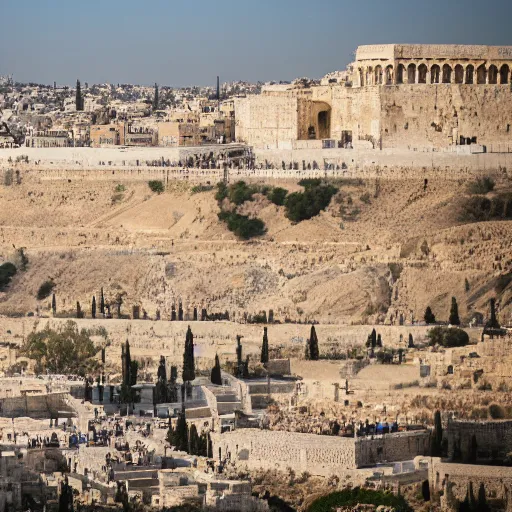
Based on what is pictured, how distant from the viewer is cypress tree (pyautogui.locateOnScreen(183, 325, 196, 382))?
186ft

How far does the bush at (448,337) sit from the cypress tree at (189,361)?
5.05 meters

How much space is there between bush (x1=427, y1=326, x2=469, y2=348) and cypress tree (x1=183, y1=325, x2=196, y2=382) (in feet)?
16.6

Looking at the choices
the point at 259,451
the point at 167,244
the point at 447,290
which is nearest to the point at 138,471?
the point at 259,451

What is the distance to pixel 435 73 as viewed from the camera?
76.9m

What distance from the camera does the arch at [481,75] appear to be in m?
76.8

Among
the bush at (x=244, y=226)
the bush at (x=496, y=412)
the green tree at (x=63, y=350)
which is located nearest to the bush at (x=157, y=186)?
the bush at (x=244, y=226)

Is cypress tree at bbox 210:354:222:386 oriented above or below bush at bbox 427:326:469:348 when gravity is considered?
below

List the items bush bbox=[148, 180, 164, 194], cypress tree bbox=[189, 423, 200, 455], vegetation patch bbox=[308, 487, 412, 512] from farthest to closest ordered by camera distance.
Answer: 1. bush bbox=[148, 180, 164, 194]
2. cypress tree bbox=[189, 423, 200, 455]
3. vegetation patch bbox=[308, 487, 412, 512]

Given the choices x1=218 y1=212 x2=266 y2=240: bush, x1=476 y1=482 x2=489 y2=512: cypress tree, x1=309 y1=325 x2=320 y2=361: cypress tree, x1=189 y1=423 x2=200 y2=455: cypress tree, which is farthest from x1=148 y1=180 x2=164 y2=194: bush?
x1=476 y1=482 x2=489 y2=512: cypress tree

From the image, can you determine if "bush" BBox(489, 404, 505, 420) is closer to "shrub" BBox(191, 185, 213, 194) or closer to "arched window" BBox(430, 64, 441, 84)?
"shrub" BBox(191, 185, 213, 194)

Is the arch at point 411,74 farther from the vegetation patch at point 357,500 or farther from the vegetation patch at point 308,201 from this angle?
the vegetation patch at point 357,500

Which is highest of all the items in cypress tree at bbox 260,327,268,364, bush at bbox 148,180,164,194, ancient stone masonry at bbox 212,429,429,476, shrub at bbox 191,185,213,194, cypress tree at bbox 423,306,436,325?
bush at bbox 148,180,164,194

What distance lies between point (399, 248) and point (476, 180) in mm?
4601

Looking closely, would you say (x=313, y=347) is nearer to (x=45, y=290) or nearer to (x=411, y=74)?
(x=45, y=290)
